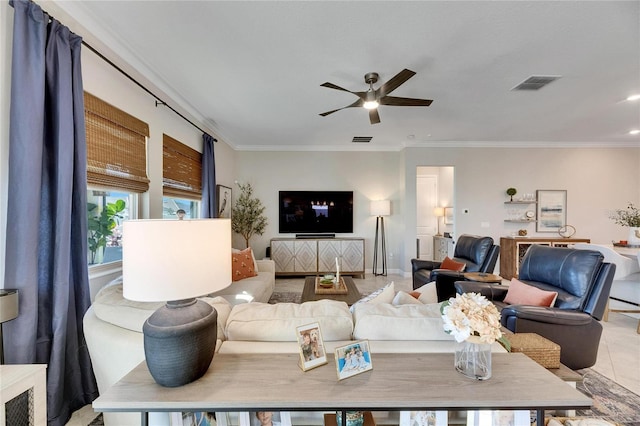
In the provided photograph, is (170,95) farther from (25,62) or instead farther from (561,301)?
(561,301)

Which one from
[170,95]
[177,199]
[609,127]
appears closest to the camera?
[170,95]

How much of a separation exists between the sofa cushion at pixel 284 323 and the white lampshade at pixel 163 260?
384 mm

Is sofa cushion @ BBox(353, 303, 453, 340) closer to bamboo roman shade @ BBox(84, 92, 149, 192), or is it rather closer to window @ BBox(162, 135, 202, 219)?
bamboo roman shade @ BBox(84, 92, 149, 192)

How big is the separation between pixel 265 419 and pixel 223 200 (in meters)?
4.50

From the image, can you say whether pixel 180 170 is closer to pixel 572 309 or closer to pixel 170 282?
pixel 170 282

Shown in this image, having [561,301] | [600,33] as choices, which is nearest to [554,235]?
[561,301]

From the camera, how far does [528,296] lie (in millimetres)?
2383

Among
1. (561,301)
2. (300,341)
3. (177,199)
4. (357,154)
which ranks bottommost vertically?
(561,301)

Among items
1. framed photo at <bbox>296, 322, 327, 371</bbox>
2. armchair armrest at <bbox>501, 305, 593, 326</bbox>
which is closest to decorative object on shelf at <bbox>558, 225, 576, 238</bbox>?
armchair armrest at <bbox>501, 305, 593, 326</bbox>

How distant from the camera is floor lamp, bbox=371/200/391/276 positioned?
223 inches

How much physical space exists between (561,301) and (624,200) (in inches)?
210

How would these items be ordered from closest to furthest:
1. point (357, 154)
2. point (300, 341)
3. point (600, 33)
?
point (300, 341) → point (600, 33) → point (357, 154)

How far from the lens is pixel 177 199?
150 inches

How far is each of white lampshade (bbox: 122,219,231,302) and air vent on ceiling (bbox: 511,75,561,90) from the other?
363cm
